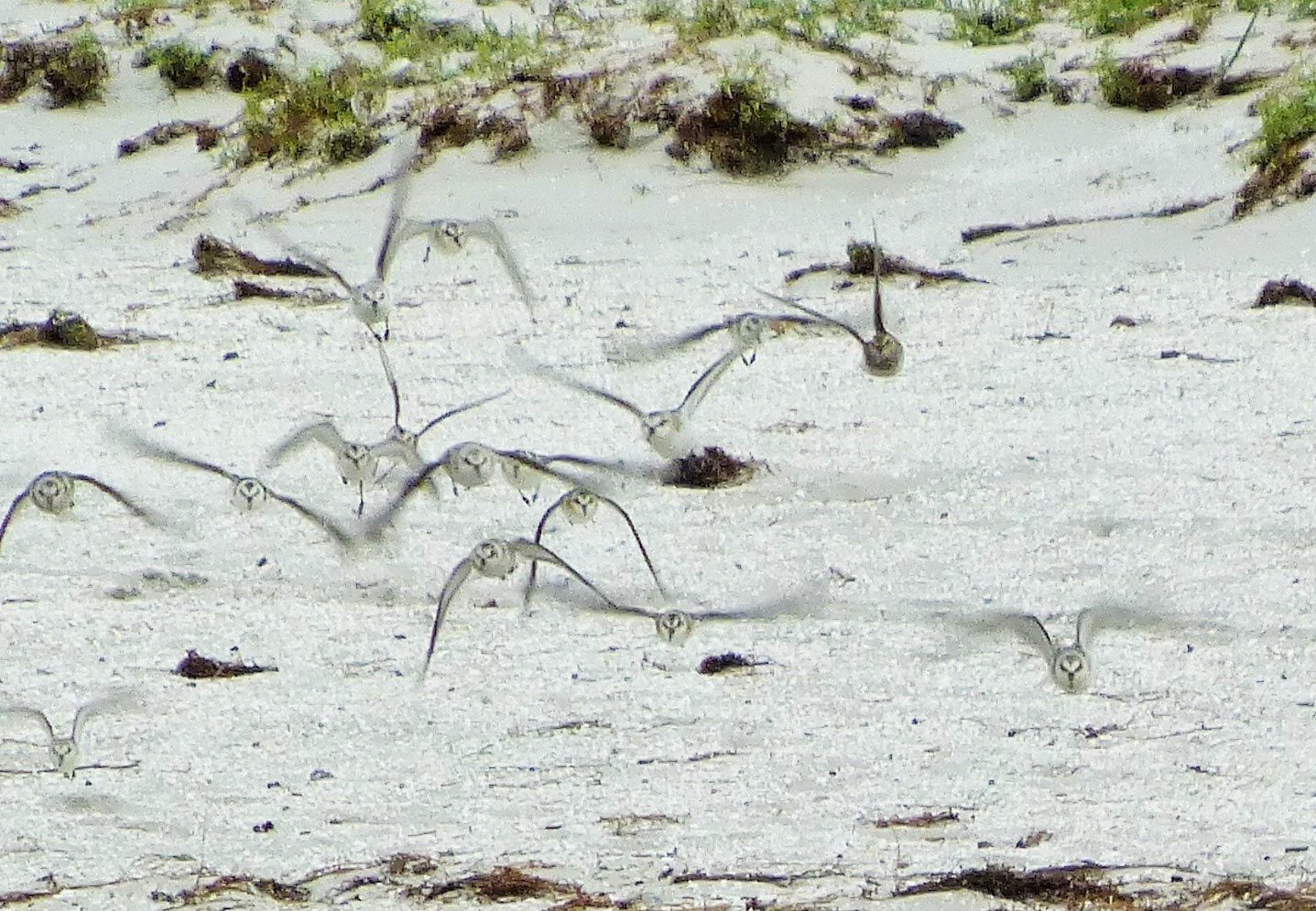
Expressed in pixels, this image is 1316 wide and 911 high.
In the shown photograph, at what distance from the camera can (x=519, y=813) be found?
11.7 feet

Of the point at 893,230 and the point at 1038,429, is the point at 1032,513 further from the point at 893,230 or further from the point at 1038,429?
the point at 893,230

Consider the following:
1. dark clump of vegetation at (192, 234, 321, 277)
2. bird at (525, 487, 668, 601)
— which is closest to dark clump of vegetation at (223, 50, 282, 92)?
dark clump of vegetation at (192, 234, 321, 277)

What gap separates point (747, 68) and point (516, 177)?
117 cm

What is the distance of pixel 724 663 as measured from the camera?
13.8 feet

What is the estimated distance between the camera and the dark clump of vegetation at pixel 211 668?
4.23 m

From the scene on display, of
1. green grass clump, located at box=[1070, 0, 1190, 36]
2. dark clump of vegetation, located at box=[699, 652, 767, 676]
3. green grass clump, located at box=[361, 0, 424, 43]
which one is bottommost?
dark clump of vegetation, located at box=[699, 652, 767, 676]

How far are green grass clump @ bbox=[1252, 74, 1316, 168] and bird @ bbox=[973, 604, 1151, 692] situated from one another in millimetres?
4194

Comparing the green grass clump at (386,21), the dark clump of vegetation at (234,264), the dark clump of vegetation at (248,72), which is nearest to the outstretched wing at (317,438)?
the dark clump of vegetation at (234,264)

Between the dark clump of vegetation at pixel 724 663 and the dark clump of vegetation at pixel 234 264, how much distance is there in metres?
3.80

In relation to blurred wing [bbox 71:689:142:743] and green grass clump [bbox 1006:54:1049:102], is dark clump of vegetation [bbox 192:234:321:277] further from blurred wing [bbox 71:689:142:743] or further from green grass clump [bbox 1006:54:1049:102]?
green grass clump [bbox 1006:54:1049:102]

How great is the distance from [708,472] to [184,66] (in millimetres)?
6825

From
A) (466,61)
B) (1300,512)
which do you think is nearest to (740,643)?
(1300,512)

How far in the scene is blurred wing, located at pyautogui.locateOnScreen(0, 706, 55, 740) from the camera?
12.5 feet

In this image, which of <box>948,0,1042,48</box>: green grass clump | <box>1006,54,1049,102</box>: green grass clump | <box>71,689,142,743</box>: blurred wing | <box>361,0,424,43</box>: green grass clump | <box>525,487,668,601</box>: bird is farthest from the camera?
<box>361,0,424,43</box>: green grass clump
